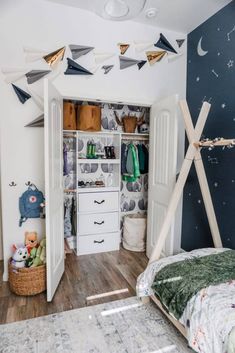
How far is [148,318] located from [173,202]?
0.95m

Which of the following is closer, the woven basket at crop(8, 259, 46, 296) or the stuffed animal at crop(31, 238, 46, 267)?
the woven basket at crop(8, 259, 46, 296)

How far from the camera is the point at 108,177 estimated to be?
136 inches

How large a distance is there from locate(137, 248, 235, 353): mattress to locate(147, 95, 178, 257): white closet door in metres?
1.00

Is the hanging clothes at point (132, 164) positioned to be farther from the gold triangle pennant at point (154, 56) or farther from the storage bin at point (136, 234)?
the gold triangle pennant at point (154, 56)

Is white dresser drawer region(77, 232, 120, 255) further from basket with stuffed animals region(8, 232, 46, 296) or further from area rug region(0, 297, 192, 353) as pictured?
area rug region(0, 297, 192, 353)

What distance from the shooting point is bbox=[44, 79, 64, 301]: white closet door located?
1.96m

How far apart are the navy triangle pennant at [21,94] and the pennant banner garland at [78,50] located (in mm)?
644

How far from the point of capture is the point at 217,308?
4.46ft

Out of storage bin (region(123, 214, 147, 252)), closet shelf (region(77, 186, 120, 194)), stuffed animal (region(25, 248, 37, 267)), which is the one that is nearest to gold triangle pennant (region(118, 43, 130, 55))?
closet shelf (region(77, 186, 120, 194))

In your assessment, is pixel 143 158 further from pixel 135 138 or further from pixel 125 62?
pixel 125 62

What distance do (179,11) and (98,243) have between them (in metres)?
2.83

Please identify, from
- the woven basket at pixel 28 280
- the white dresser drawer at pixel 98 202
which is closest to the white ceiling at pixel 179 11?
the white dresser drawer at pixel 98 202

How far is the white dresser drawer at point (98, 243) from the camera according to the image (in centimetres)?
309

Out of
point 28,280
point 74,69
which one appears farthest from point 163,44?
point 28,280
